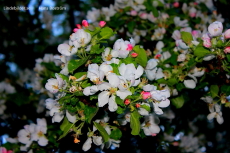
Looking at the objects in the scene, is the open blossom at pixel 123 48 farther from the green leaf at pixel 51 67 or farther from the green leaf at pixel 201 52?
the green leaf at pixel 51 67

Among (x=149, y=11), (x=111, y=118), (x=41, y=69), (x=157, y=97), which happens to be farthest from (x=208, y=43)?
(x=41, y=69)

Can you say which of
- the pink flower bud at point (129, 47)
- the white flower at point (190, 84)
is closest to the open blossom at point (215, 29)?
the white flower at point (190, 84)

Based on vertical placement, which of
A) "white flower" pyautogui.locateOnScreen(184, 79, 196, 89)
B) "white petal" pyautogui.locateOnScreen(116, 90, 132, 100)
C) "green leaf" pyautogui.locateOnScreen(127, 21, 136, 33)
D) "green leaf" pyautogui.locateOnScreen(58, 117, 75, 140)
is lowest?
"white flower" pyautogui.locateOnScreen(184, 79, 196, 89)

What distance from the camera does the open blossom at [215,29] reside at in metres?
1.65

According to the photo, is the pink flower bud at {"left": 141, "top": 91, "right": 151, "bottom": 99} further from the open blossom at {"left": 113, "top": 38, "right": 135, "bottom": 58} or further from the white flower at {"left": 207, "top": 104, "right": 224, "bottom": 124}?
the white flower at {"left": 207, "top": 104, "right": 224, "bottom": 124}

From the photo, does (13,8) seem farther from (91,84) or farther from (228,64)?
(228,64)

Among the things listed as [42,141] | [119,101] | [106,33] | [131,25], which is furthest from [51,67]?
[119,101]

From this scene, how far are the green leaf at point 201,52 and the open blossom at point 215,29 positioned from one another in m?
0.10

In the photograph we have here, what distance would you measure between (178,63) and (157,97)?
68 centimetres

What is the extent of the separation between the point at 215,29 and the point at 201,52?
158 mm

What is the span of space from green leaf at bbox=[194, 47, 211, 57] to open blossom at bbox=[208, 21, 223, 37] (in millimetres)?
102

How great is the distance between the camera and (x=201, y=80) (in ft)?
6.30

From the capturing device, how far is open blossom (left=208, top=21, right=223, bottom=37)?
1.65m

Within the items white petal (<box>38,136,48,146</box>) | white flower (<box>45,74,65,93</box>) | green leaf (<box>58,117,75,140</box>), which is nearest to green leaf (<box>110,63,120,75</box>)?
white flower (<box>45,74,65,93</box>)
